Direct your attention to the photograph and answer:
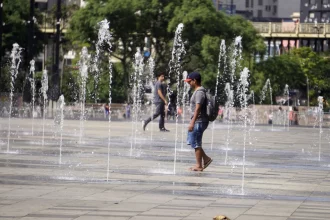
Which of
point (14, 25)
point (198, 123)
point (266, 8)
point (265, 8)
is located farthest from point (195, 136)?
point (265, 8)

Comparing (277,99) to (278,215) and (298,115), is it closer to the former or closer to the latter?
(298,115)

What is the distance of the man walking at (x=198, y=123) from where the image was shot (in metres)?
17.4

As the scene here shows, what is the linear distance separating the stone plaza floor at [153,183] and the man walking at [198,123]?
22 cm

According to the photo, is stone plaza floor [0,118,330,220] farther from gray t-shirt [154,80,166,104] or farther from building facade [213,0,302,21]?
building facade [213,0,302,21]

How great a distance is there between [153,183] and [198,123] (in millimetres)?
2921

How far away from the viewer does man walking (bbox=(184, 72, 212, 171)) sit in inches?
684

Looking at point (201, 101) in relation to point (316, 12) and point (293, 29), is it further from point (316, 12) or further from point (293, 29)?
point (316, 12)

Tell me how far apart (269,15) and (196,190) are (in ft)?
421

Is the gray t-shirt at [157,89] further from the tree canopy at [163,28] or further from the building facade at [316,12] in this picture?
the building facade at [316,12]

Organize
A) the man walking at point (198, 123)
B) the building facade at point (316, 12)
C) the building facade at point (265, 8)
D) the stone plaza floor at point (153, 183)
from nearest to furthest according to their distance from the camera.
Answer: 1. the stone plaza floor at point (153, 183)
2. the man walking at point (198, 123)
3. the building facade at point (316, 12)
4. the building facade at point (265, 8)

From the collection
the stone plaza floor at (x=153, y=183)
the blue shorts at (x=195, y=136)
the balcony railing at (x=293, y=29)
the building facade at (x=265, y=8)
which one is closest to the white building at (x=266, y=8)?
the building facade at (x=265, y=8)

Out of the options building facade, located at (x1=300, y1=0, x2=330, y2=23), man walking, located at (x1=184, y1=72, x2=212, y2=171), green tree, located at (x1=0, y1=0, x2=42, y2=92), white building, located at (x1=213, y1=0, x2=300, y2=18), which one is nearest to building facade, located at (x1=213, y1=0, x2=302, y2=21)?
white building, located at (x1=213, y1=0, x2=300, y2=18)

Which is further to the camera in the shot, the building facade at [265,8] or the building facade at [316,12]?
the building facade at [265,8]

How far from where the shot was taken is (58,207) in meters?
11.8
